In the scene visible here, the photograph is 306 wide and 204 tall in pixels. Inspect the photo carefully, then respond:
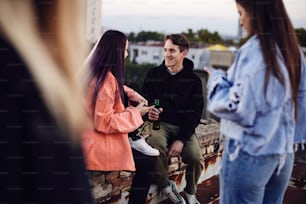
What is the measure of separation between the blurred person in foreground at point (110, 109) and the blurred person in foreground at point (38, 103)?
28.6 inches

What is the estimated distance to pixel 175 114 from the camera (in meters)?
1.64

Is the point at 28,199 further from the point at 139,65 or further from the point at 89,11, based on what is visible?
the point at 139,65

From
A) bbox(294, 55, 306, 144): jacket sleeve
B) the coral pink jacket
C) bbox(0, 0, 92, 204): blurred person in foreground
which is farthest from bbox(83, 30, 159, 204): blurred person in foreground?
bbox(0, 0, 92, 204): blurred person in foreground

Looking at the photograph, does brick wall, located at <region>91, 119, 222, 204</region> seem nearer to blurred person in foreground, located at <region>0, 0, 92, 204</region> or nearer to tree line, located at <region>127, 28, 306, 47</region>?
tree line, located at <region>127, 28, 306, 47</region>

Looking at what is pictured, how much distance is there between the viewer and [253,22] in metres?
1.19

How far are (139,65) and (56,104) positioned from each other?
0.91 m

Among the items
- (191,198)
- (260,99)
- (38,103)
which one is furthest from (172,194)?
(38,103)

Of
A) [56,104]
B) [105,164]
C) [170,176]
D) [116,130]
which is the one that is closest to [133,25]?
[116,130]

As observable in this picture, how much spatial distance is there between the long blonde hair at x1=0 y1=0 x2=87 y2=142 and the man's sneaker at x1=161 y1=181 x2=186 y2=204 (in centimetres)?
99

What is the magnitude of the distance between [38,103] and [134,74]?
3.16 ft

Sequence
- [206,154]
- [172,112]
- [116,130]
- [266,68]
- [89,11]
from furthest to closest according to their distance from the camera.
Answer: [206,154] < [172,112] < [116,130] < [89,11] < [266,68]

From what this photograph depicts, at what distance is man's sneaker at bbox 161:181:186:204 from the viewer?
1.69m

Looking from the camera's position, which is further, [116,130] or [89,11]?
[116,130]

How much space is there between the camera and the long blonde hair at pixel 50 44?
27.7 inches
